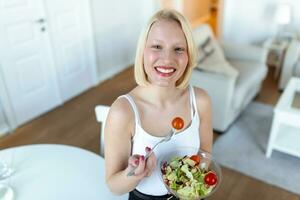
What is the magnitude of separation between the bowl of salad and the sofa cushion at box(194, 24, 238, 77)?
1.65 m

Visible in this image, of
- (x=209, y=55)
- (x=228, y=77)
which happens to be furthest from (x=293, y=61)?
(x=228, y=77)

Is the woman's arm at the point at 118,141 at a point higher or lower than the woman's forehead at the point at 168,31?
lower

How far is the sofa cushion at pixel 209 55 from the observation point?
255 centimetres

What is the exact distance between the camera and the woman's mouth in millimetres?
899

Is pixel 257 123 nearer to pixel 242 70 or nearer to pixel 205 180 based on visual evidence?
pixel 242 70

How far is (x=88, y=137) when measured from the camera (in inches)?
107

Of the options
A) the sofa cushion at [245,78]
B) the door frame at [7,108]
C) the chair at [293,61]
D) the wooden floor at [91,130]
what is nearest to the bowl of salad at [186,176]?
the wooden floor at [91,130]

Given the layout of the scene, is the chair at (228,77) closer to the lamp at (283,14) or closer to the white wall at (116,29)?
the lamp at (283,14)

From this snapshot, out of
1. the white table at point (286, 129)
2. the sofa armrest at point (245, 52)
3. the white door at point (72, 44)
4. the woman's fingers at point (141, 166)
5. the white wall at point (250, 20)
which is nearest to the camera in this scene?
the woman's fingers at point (141, 166)

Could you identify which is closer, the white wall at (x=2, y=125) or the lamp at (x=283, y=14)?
the white wall at (x=2, y=125)

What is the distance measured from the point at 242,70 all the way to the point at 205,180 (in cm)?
227

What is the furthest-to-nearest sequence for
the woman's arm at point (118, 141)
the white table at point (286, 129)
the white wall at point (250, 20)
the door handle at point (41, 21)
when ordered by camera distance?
the white wall at point (250, 20)
the door handle at point (41, 21)
the white table at point (286, 129)
the woman's arm at point (118, 141)

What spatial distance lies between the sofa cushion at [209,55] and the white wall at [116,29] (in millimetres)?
1258

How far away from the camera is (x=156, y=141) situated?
976 millimetres
